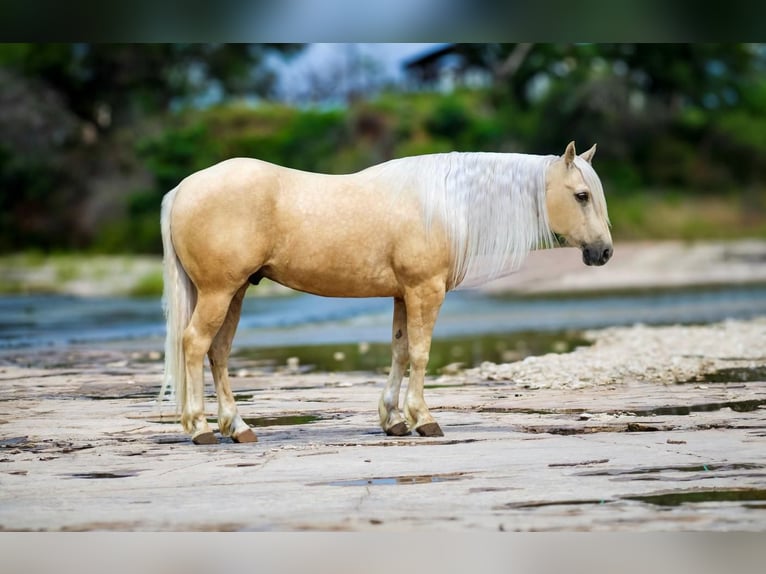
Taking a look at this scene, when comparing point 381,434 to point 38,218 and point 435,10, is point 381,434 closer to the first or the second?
point 435,10

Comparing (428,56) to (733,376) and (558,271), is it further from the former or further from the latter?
(733,376)

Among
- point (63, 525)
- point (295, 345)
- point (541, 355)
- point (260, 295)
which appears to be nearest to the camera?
point (63, 525)

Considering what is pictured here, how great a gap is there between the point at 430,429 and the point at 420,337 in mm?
514

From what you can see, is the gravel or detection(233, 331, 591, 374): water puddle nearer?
the gravel

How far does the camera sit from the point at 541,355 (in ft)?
28.7

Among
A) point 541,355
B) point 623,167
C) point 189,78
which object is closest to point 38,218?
point 189,78

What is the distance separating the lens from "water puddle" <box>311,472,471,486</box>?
15.0 feet

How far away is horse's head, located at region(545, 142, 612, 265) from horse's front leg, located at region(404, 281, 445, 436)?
2.44 feet

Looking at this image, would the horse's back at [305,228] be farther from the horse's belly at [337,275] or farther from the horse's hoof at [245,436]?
the horse's hoof at [245,436]

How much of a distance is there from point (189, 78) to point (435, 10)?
1475 cm

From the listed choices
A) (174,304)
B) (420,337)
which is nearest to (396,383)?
(420,337)

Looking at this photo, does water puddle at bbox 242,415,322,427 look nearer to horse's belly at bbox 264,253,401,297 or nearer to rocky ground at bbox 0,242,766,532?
rocky ground at bbox 0,242,766,532

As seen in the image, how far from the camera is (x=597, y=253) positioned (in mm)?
5438

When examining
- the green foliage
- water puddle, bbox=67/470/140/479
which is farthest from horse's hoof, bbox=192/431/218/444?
the green foliage
